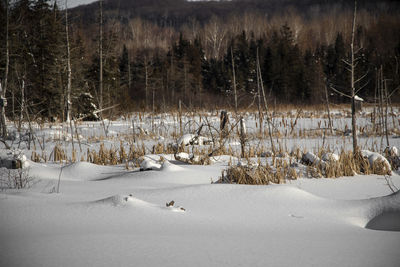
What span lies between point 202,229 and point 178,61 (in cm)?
2890

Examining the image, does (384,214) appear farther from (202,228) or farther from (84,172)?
(84,172)

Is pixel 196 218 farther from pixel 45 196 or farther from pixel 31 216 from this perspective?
pixel 45 196

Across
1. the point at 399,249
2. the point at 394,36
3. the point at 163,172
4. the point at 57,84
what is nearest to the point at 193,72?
the point at 57,84

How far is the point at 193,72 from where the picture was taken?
2841 cm

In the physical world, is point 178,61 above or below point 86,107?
above

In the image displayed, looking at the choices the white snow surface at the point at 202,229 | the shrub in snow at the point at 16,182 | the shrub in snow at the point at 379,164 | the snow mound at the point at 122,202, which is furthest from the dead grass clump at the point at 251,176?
the shrub in snow at the point at 16,182

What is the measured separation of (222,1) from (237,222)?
291ft

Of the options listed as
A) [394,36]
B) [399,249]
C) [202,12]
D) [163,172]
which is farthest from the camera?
[202,12]

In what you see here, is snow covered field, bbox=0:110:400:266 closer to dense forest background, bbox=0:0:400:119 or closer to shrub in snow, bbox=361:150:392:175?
shrub in snow, bbox=361:150:392:175

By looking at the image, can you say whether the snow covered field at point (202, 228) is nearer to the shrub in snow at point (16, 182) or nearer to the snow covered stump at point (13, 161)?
the shrub in snow at point (16, 182)

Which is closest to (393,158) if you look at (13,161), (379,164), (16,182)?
(379,164)

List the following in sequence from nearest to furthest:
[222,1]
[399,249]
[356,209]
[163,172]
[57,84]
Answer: [399,249] < [356,209] < [163,172] < [57,84] < [222,1]

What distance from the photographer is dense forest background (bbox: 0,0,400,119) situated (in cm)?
1048

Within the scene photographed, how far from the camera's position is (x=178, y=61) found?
95.7 feet
